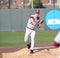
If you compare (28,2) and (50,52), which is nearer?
(50,52)

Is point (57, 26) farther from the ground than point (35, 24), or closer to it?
closer to it

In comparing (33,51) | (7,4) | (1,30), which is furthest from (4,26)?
(33,51)

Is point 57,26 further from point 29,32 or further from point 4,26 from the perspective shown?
point 29,32

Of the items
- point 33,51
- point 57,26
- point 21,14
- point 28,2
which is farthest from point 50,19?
point 33,51

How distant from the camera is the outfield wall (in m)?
31.3

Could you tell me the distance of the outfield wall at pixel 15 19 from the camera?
31.3 metres

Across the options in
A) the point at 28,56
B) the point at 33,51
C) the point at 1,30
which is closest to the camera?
the point at 28,56

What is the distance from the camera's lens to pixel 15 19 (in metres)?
31.4

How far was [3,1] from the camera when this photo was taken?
3847cm

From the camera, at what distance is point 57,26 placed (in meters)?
31.3

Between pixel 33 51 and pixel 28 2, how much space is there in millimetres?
24705

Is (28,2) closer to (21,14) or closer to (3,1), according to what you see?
(3,1)

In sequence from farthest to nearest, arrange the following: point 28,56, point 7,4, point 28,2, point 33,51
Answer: point 28,2 → point 7,4 → point 33,51 → point 28,56

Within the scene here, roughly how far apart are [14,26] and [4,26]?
1.06 m
